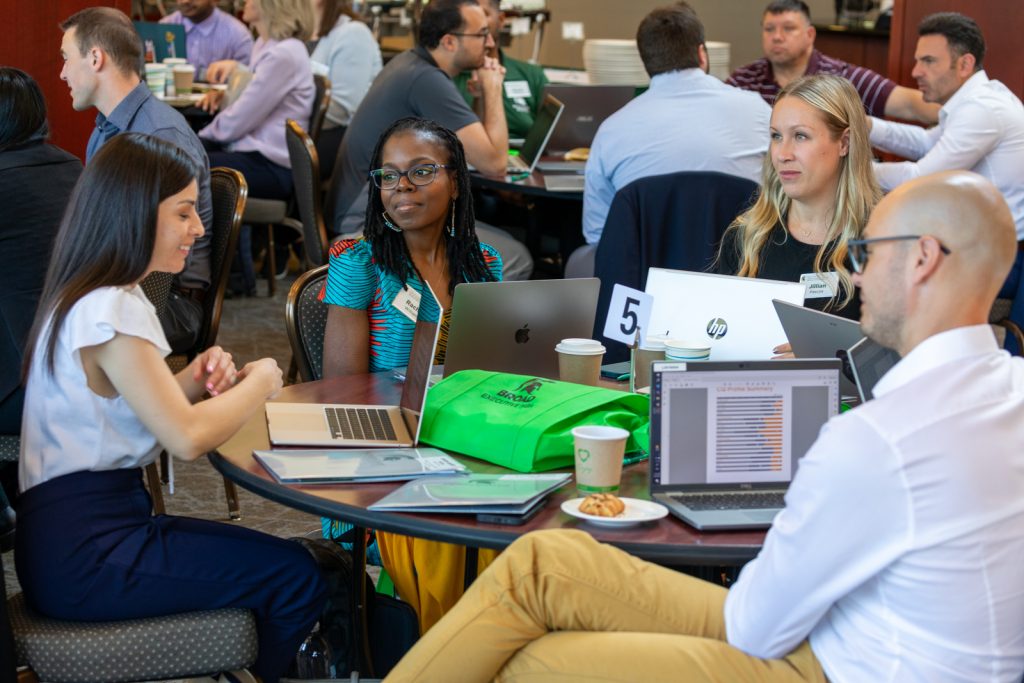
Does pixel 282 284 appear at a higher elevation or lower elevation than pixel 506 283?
lower

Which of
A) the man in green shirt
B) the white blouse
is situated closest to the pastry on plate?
the white blouse

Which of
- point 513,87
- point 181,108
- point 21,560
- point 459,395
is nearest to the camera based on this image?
point 21,560

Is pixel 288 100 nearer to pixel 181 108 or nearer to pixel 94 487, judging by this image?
pixel 181 108

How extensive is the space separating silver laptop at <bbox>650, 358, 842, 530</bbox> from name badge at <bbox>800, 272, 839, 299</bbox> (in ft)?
2.61

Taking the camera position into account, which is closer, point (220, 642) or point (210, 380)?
point (220, 642)

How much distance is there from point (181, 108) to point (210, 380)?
4.50m

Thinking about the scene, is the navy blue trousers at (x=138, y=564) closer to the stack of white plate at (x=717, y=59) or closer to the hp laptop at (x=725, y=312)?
the hp laptop at (x=725, y=312)

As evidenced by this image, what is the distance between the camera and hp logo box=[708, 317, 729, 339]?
231 centimetres

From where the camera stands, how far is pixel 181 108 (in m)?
6.33

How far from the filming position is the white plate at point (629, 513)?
174 centimetres

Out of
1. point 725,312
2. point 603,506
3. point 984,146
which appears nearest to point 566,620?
point 603,506

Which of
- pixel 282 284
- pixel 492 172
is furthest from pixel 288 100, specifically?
pixel 492 172

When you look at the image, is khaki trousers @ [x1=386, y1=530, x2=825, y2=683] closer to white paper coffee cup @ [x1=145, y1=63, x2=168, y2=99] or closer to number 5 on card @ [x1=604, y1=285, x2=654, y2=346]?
number 5 on card @ [x1=604, y1=285, x2=654, y2=346]

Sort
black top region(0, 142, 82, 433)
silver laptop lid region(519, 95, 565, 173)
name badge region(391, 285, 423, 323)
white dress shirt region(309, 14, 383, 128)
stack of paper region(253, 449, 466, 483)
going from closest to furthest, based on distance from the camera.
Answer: stack of paper region(253, 449, 466, 483), name badge region(391, 285, 423, 323), black top region(0, 142, 82, 433), silver laptop lid region(519, 95, 565, 173), white dress shirt region(309, 14, 383, 128)
